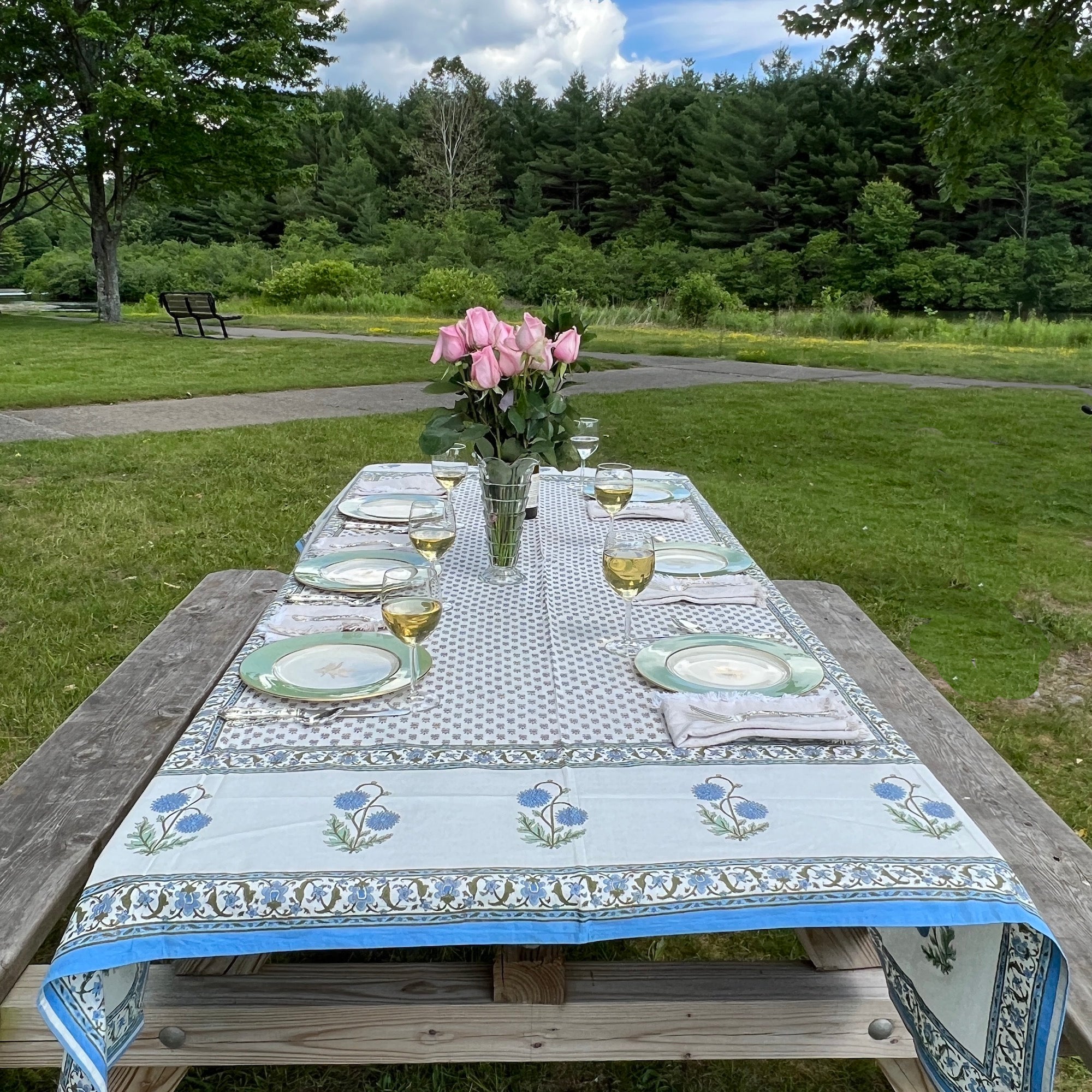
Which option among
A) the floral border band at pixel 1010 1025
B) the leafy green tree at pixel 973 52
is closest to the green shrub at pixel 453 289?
the leafy green tree at pixel 973 52

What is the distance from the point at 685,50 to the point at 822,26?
4442 cm

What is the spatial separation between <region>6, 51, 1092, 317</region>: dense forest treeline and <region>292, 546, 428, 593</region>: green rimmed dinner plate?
66.0ft

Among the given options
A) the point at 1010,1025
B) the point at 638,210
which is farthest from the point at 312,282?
the point at 1010,1025

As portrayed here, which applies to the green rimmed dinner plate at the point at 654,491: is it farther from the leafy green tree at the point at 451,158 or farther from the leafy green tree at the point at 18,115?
the leafy green tree at the point at 451,158

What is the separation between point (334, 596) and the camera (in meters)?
1.91

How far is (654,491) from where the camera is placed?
9.53 ft

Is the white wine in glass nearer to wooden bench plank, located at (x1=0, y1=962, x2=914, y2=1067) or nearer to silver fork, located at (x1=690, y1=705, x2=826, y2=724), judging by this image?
silver fork, located at (x1=690, y1=705, x2=826, y2=724)

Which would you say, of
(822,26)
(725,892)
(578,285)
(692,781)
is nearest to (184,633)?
(692,781)

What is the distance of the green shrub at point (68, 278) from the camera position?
2873 centimetres

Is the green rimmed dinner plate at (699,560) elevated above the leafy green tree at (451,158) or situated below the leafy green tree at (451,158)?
below

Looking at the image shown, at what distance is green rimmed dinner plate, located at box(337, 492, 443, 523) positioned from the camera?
2.47 meters

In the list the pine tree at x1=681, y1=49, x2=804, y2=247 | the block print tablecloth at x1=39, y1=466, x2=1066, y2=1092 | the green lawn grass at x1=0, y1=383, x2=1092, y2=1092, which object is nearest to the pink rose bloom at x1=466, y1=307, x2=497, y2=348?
the block print tablecloth at x1=39, y1=466, x2=1066, y2=1092

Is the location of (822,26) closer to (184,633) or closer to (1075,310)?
(184,633)

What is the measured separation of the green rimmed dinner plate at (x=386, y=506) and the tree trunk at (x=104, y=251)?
18258mm
